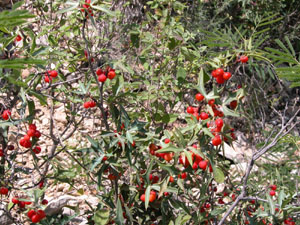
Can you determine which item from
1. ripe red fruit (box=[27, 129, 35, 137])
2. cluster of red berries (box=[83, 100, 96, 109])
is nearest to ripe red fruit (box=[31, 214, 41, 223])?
ripe red fruit (box=[27, 129, 35, 137])

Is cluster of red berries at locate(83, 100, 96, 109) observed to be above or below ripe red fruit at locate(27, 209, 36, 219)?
above

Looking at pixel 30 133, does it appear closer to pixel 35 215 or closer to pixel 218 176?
pixel 35 215

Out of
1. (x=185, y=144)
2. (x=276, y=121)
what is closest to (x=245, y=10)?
(x=276, y=121)

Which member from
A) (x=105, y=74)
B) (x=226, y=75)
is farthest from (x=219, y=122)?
(x=105, y=74)

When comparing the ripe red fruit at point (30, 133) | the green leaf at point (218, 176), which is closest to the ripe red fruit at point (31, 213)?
the ripe red fruit at point (30, 133)

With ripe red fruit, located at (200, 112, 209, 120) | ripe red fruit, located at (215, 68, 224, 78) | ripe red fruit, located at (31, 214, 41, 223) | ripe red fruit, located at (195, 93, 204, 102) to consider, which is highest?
ripe red fruit, located at (215, 68, 224, 78)

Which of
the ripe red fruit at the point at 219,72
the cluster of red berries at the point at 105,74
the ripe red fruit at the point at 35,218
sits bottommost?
the ripe red fruit at the point at 35,218

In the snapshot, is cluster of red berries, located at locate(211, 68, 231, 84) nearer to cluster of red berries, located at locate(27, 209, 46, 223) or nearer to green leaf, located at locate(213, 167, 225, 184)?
green leaf, located at locate(213, 167, 225, 184)

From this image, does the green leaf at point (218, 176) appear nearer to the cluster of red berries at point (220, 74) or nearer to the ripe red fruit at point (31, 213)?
the cluster of red berries at point (220, 74)

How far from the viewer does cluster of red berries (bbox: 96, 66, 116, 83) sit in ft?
5.32

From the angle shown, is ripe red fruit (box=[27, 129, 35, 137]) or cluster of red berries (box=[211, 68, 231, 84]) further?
ripe red fruit (box=[27, 129, 35, 137])

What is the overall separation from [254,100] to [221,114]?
3.46 metres

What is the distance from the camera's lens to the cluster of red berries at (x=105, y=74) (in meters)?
1.62

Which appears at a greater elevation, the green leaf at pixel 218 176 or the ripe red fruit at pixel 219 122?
the ripe red fruit at pixel 219 122
